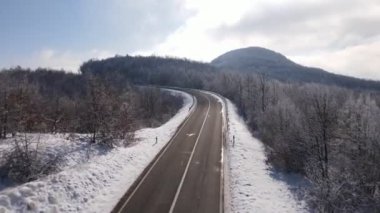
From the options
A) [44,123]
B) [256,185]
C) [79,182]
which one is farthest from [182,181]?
[44,123]

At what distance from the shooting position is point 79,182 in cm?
2105

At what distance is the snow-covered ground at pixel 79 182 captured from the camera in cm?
1750

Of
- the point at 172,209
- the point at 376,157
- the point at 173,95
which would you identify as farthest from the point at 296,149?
the point at 173,95

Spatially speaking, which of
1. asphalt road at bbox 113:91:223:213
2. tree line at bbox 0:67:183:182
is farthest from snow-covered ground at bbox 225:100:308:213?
tree line at bbox 0:67:183:182

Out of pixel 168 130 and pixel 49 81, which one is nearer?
pixel 168 130

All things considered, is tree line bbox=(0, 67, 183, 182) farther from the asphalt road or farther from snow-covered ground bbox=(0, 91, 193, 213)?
the asphalt road

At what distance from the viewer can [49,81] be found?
15550 cm

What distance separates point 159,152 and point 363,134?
19.2 m

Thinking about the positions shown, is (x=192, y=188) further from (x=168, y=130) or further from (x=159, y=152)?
(x=168, y=130)

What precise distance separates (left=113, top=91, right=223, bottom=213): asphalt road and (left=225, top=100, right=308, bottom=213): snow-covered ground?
3.03 ft

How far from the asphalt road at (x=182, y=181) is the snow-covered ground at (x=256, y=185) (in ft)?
3.03

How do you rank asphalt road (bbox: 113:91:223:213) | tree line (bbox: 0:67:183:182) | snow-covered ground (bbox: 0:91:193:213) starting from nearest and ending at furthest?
snow-covered ground (bbox: 0:91:193:213) → asphalt road (bbox: 113:91:223:213) → tree line (bbox: 0:67:183:182)

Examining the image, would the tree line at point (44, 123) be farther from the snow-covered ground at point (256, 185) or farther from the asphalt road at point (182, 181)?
the snow-covered ground at point (256, 185)

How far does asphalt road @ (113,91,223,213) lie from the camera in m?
19.9
